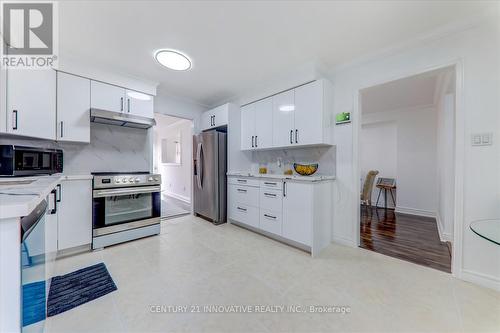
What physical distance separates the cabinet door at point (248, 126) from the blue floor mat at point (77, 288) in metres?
2.56

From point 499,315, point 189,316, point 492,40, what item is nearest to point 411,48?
point 492,40

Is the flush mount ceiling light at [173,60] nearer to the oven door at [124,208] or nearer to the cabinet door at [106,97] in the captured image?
the cabinet door at [106,97]

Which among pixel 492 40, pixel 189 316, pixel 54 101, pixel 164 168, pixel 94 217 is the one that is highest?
pixel 492 40

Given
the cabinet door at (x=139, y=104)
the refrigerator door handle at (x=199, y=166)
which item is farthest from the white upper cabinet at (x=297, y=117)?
the cabinet door at (x=139, y=104)

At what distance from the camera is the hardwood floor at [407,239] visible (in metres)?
2.21

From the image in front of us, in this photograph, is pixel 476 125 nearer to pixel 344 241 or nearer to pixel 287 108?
pixel 344 241

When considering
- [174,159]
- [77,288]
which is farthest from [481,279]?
[174,159]

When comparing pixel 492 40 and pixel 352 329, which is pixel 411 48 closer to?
pixel 492 40

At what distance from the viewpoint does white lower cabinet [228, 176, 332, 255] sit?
2.31 meters

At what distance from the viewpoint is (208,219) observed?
374cm

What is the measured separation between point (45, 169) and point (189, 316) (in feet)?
6.80

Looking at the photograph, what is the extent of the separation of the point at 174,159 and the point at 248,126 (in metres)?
3.77

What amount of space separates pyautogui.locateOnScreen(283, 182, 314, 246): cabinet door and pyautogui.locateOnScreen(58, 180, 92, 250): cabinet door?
2445 mm

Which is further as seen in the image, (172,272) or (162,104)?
(162,104)
